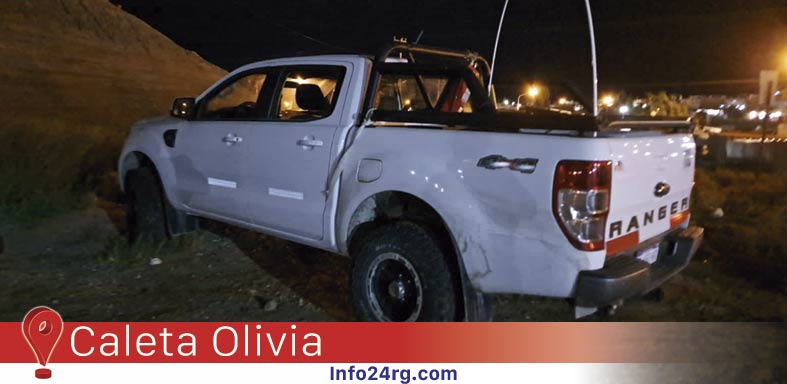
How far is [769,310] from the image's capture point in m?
4.71

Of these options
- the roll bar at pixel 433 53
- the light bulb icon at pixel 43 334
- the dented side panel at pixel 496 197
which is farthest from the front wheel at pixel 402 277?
Answer: the light bulb icon at pixel 43 334

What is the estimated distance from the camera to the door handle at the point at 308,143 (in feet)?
14.1

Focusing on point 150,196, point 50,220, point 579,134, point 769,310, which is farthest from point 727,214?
point 50,220

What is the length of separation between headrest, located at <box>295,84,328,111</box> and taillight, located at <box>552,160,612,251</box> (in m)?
2.11

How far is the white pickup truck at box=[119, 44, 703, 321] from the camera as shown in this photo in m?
3.22

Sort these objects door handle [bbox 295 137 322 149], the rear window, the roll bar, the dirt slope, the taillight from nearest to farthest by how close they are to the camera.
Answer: the taillight → door handle [bbox 295 137 322 149] → the roll bar → the rear window → the dirt slope

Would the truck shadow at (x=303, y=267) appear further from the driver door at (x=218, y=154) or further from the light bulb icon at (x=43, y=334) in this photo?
the light bulb icon at (x=43, y=334)

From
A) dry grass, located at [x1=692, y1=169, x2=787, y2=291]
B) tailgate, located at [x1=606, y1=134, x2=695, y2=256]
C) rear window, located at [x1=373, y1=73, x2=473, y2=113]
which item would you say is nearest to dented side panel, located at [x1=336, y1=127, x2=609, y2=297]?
tailgate, located at [x1=606, y1=134, x2=695, y2=256]

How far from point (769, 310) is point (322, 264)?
138 inches

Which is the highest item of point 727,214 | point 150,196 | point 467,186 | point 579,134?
point 579,134

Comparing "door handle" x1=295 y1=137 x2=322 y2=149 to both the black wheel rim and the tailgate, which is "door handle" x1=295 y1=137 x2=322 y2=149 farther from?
the tailgate

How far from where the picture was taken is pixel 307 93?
185 inches

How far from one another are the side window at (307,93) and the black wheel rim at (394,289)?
A: 43.8 inches

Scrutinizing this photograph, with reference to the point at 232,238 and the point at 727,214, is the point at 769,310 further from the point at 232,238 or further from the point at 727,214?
the point at 232,238
